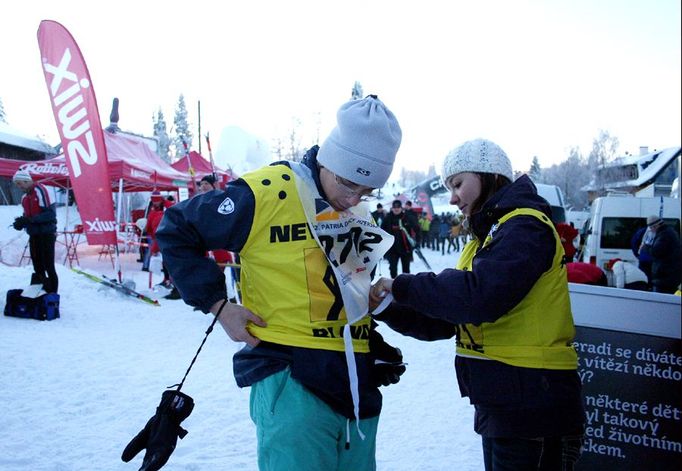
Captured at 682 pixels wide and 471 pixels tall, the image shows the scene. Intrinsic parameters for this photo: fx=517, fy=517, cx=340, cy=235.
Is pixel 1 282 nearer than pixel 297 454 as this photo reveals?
No

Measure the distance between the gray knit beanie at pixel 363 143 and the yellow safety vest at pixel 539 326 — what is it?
0.45 m

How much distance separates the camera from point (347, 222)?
181cm

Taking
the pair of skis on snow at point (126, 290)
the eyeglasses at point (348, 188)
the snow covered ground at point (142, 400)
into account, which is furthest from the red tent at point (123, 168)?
the eyeglasses at point (348, 188)

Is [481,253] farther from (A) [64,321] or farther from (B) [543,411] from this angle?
(A) [64,321]

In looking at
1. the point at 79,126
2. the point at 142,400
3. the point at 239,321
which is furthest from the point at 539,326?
the point at 79,126

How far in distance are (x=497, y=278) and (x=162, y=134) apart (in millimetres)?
78026

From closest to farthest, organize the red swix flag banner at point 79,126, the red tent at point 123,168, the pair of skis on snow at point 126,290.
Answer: the red swix flag banner at point 79,126 < the pair of skis on snow at point 126,290 < the red tent at point 123,168

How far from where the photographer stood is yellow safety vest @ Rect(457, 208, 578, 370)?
1.73 m

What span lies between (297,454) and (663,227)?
8392 mm

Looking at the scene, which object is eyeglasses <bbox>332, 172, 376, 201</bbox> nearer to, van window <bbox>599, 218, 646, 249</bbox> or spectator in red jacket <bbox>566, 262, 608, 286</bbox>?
spectator in red jacket <bbox>566, 262, 608, 286</bbox>

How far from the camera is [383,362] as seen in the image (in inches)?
74.0

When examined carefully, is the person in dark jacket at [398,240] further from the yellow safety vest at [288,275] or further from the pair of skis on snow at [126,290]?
the yellow safety vest at [288,275]

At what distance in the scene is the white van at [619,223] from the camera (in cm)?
1069

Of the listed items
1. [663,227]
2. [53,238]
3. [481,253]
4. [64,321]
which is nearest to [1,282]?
[53,238]
